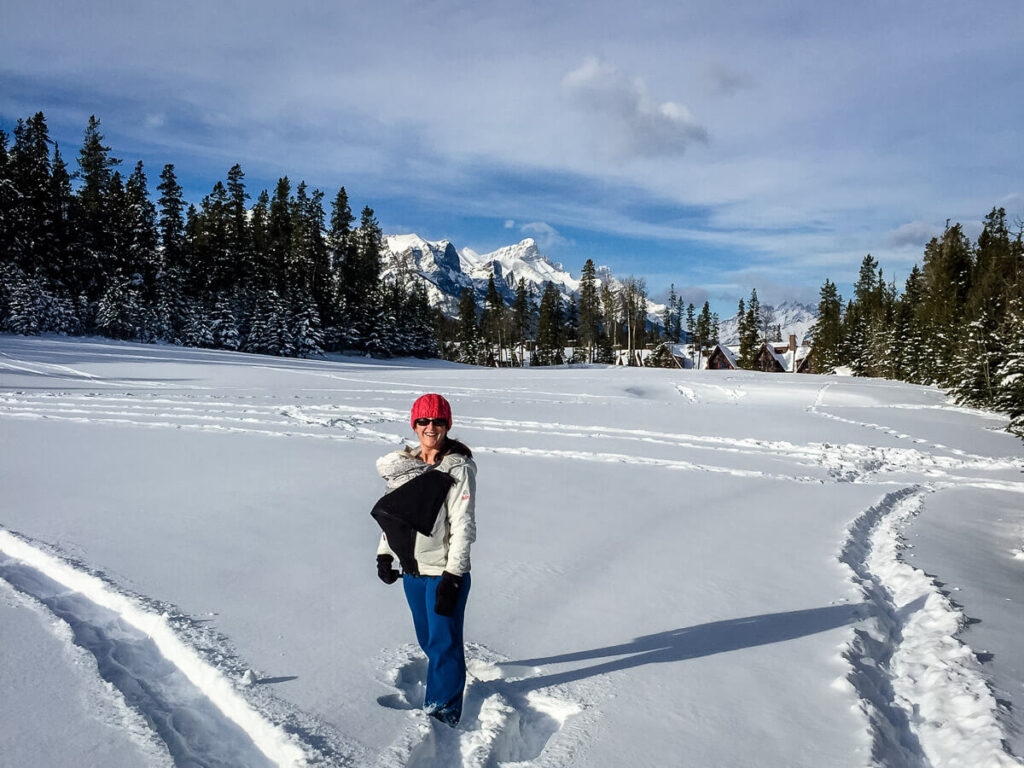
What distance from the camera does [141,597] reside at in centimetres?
439

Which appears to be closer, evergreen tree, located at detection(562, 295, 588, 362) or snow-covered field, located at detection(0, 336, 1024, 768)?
snow-covered field, located at detection(0, 336, 1024, 768)

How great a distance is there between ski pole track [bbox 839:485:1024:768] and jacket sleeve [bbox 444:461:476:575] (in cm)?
231

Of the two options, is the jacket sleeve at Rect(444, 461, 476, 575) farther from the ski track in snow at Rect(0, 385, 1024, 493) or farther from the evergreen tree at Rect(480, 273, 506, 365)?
the evergreen tree at Rect(480, 273, 506, 365)

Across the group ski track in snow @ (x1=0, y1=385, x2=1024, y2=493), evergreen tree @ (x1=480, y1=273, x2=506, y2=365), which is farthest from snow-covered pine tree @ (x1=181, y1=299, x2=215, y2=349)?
evergreen tree @ (x1=480, y1=273, x2=506, y2=365)

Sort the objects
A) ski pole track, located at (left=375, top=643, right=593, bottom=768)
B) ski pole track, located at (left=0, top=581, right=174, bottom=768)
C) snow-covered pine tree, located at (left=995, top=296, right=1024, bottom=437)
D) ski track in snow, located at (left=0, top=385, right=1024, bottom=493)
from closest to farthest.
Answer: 1. ski pole track, located at (left=0, top=581, right=174, bottom=768)
2. ski pole track, located at (left=375, top=643, right=593, bottom=768)
3. ski track in snow, located at (left=0, top=385, right=1024, bottom=493)
4. snow-covered pine tree, located at (left=995, top=296, right=1024, bottom=437)

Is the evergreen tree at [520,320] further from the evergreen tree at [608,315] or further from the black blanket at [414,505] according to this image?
the black blanket at [414,505]

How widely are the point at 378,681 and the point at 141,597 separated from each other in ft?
6.64

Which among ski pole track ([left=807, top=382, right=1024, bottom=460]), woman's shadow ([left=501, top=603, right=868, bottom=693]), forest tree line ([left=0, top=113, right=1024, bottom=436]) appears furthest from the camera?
forest tree line ([left=0, top=113, right=1024, bottom=436])

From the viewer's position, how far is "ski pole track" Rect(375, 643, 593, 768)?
3018mm

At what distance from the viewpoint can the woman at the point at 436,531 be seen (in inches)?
126

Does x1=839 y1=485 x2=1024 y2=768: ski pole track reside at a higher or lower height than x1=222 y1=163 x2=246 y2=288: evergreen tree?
lower

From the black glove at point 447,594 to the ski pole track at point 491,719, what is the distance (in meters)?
0.63

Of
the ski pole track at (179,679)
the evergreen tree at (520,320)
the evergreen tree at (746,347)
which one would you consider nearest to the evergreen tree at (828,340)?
the evergreen tree at (746,347)

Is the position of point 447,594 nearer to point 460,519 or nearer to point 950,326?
point 460,519
